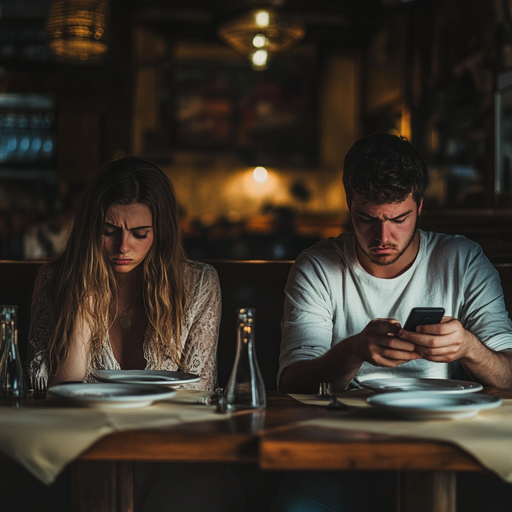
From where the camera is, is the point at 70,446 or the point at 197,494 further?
the point at 197,494

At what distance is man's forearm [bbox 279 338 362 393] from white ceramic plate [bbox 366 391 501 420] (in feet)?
1.01

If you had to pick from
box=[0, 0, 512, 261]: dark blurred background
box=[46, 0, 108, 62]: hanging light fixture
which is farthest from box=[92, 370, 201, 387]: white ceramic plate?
box=[46, 0, 108, 62]: hanging light fixture

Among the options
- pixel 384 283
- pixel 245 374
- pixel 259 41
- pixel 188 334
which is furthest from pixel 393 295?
pixel 259 41

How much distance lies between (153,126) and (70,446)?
7.90 meters

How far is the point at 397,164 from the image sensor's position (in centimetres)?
203

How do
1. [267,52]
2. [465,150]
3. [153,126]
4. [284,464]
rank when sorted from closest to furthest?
[284,464] → [267,52] → [465,150] → [153,126]

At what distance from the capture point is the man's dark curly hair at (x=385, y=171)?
6.62 ft

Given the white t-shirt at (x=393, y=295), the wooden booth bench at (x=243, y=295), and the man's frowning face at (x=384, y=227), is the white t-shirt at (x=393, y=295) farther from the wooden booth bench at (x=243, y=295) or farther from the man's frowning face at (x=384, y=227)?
the wooden booth bench at (x=243, y=295)

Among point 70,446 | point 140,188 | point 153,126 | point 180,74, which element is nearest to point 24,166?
point 153,126

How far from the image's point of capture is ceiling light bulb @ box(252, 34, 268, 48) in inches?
195

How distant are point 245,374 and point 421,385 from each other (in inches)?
17.7

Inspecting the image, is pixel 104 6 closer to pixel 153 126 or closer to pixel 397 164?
pixel 397 164

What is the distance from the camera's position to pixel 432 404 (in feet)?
4.71

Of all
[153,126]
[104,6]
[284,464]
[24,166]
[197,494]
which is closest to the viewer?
[284,464]
